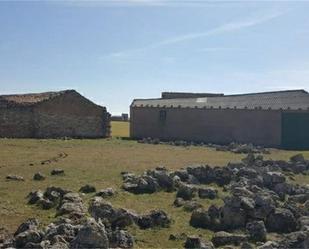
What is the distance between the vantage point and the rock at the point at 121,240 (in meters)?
12.1

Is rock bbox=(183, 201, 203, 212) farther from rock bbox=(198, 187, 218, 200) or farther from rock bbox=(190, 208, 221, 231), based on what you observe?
rock bbox=(198, 187, 218, 200)

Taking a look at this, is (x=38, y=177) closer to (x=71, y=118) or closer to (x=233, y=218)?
(x=233, y=218)

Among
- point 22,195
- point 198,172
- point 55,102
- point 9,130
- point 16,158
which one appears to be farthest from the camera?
point 55,102

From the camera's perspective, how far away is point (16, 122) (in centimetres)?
4938

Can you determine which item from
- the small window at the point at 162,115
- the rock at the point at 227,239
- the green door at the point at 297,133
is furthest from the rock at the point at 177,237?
the small window at the point at 162,115

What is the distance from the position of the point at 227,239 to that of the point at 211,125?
39.1 m

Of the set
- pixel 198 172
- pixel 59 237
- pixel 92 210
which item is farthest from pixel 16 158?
pixel 59 237

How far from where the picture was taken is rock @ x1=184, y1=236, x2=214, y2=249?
12.0 metres

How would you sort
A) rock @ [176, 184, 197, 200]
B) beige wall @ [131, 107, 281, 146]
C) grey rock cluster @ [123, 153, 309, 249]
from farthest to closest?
beige wall @ [131, 107, 281, 146]
rock @ [176, 184, 197, 200]
grey rock cluster @ [123, 153, 309, 249]

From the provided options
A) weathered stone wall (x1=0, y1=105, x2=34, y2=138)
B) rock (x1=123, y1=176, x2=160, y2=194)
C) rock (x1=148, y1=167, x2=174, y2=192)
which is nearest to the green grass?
weathered stone wall (x1=0, y1=105, x2=34, y2=138)

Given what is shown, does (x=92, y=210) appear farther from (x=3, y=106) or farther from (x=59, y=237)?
(x=3, y=106)

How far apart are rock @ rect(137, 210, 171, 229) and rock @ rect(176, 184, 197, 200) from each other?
413cm

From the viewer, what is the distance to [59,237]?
11.2 metres

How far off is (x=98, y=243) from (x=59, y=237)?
0.97m
